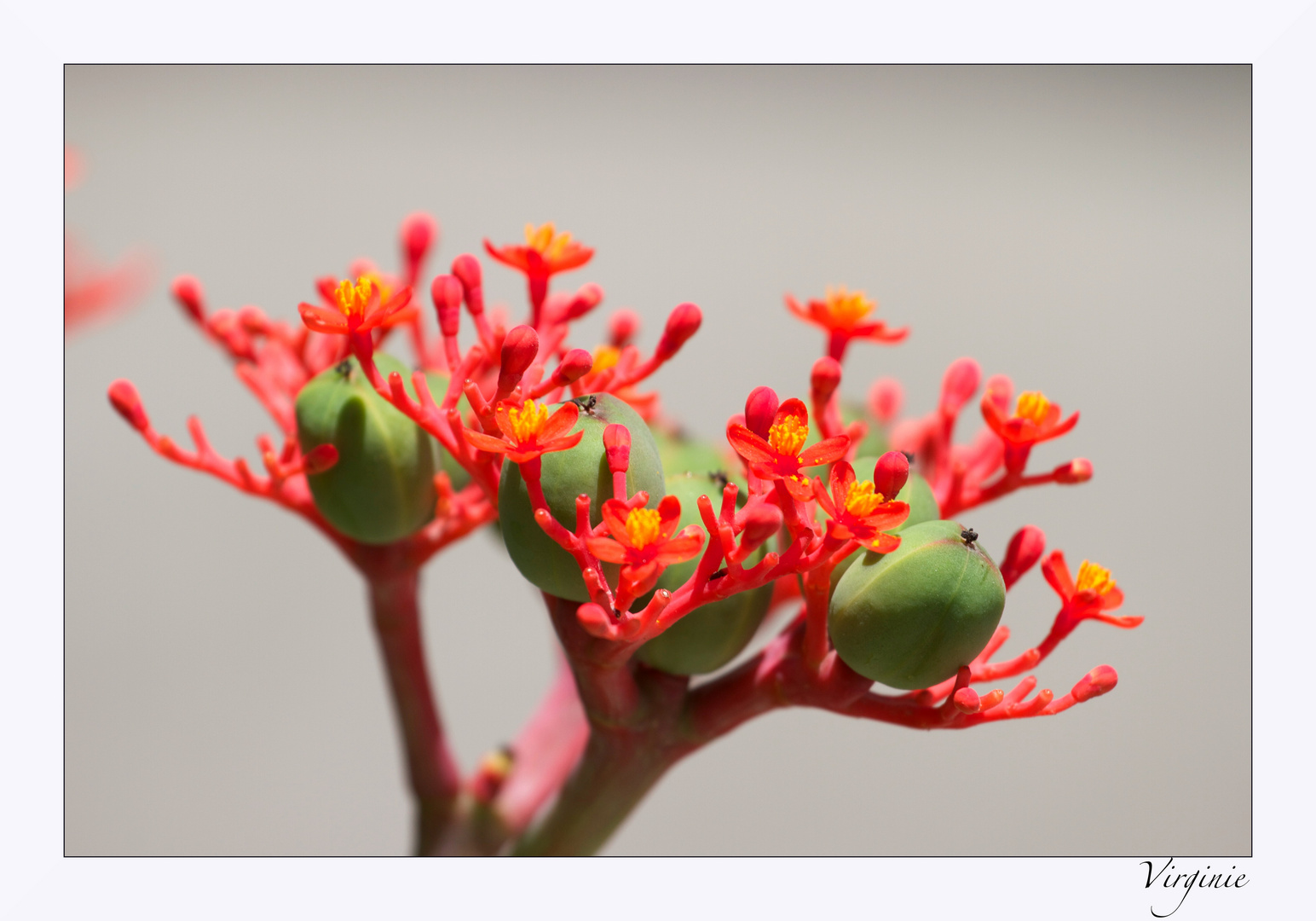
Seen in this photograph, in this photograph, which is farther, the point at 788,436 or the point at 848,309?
the point at 848,309

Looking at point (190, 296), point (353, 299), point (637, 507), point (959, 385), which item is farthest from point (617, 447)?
point (190, 296)

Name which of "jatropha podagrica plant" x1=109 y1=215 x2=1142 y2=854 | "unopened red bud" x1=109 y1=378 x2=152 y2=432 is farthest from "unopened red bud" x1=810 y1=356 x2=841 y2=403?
"unopened red bud" x1=109 y1=378 x2=152 y2=432

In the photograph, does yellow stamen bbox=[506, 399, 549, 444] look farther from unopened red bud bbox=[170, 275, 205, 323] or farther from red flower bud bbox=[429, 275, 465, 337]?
unopened red bud bbox=[170, 275, 205, 323]

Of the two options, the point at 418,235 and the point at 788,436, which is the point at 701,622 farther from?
the point at 418,235

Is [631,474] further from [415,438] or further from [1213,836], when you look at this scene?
[1213,836]

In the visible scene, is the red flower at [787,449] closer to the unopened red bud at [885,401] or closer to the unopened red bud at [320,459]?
the unopened red bud at [320,459]

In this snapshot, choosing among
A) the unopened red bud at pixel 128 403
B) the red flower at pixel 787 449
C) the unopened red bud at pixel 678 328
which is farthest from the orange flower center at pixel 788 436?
the unopened red bud at pixel 128 403

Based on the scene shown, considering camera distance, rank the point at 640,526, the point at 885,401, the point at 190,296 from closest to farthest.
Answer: the point at 640,526 → the point at 190,296 → the point at 885,401
